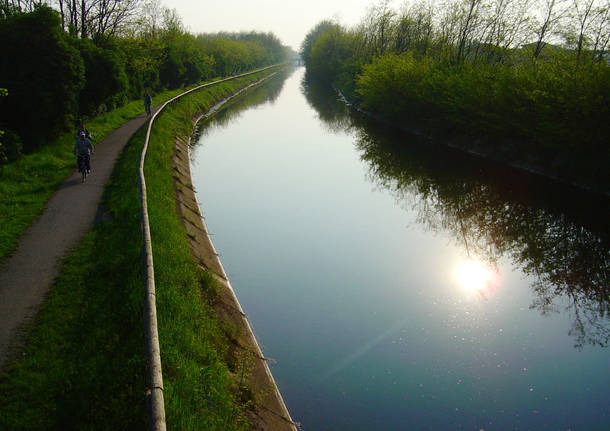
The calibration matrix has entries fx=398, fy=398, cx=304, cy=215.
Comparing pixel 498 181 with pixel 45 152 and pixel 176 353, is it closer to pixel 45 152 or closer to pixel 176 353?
pixel 176 353

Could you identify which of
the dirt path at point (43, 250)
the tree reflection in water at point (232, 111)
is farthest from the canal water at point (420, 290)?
the tree reflection in water at point (232, 111)

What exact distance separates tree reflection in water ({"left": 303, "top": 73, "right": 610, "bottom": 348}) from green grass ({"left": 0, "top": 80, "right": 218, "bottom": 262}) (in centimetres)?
1441

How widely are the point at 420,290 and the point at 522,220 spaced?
8247mm

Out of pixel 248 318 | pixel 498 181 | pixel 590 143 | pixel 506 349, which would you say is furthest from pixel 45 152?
pixel 590 143

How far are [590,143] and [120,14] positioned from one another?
35.8m

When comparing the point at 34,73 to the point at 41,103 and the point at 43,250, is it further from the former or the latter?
the point at 43,250

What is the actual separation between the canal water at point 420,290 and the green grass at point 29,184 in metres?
5.79

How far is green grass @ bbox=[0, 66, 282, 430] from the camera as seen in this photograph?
5.32 metres

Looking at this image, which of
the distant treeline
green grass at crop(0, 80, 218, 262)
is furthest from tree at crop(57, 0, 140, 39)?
green grass at crop(0, 80, 218, 262)

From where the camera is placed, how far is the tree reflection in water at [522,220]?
12.1 metres

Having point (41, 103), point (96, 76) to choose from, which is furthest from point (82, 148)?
point (96, 76)

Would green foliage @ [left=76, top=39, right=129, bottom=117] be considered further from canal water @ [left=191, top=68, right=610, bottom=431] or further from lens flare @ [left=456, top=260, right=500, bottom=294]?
lens flare @ [left=456, top=260, right=500, bottom=294]

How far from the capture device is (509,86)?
75.2 feet

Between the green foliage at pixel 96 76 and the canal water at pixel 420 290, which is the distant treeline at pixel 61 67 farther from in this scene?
the canal water at pixel 420 290
